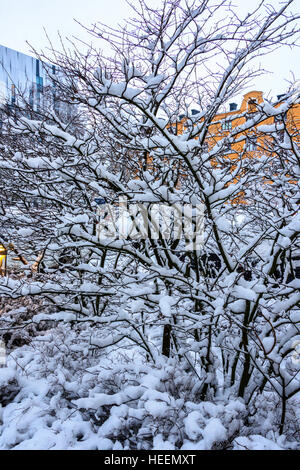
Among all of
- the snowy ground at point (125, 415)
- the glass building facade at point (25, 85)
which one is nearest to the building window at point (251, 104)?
the glass building facade at point (25, 85)

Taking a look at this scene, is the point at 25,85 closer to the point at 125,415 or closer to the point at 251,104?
the point at 251,104

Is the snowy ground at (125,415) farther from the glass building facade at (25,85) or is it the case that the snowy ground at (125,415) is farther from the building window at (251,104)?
the glass building facade at (25,85)

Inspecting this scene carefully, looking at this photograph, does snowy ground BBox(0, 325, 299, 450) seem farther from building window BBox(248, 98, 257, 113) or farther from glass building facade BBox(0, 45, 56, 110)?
glass building facade BBox(0, 45, 56, 110)

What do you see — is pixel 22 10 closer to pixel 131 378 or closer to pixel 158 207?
pixel 158 207

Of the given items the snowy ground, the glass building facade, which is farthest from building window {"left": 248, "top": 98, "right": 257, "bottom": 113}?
the snowy ground

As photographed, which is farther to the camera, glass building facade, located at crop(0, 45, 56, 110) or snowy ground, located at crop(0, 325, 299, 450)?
glass building facade, located at crop(0, 45, 56, 110)

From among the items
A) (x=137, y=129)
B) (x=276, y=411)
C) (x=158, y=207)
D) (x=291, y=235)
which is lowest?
(x=276, y=411)

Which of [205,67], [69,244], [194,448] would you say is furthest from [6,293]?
[205,67]

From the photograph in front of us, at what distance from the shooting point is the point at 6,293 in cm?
305

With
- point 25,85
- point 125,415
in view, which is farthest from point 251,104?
point 25,85

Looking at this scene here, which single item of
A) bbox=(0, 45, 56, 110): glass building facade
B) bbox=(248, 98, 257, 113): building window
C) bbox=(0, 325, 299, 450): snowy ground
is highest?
bbox=(0, 45, 56, 110): glass building facade

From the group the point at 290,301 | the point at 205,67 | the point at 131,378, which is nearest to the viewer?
the point at 290,301

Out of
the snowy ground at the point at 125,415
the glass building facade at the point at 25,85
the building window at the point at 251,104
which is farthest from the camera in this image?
the glass building facade at the point at 25,85
